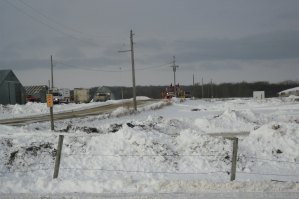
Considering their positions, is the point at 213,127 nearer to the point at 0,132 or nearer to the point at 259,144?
the point at 259,144

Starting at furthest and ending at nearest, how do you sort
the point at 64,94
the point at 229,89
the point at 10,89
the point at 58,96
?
1. the point at 229,89
2. the point at 64,94
3. the point at 58,96
4. the point at 10,89

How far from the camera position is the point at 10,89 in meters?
63.1

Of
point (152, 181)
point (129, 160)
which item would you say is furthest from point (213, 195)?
point (129, 160)

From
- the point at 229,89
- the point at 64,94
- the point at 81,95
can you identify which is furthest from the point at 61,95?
the point at 229,89

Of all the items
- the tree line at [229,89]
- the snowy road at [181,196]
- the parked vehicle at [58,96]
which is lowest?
the tree line at [229,89]

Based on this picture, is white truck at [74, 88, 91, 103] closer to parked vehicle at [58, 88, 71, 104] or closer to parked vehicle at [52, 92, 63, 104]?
parked vehicle at [58, 88, 71, 104]

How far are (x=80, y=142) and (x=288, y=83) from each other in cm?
18810

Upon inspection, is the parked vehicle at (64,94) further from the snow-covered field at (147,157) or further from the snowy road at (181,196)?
the snowy road at (181,196)

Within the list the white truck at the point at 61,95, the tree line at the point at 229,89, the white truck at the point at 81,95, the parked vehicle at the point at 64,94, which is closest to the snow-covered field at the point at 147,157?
the white truck at the point at 61,95

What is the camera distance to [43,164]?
18.0m

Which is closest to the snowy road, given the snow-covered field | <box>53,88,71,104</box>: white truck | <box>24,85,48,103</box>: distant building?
the snow-covered field

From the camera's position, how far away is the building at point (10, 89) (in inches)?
2419

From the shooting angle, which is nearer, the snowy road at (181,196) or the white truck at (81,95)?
the snowy road at (181,196)

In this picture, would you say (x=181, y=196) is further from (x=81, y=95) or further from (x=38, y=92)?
(x=38, y=92)
